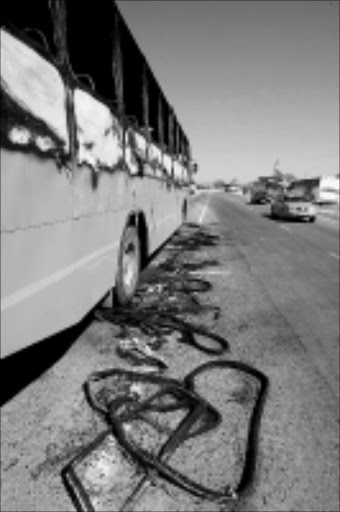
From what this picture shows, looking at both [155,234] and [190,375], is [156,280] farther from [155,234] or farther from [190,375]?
[190,375]

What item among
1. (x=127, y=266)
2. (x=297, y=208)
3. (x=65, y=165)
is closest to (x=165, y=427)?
(x=65, y=165)

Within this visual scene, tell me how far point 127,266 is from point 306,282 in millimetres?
4518

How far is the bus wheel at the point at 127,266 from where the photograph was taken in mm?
5230

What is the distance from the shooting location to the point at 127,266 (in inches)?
223

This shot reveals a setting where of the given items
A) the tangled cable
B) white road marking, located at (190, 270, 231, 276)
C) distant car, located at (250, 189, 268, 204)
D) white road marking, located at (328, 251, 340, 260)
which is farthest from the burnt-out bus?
distant car, located at (250, 189, 268, 204)

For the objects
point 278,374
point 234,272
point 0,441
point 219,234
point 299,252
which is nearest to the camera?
point 0,441

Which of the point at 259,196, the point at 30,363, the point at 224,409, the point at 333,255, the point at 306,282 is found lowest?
the point at 224,409

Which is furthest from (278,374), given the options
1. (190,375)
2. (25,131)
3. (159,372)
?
(25,131)

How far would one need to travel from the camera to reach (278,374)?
163 inches

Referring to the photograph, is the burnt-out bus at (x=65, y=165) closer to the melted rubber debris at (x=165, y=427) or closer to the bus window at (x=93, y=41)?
the bus window at (x=93, y=41)

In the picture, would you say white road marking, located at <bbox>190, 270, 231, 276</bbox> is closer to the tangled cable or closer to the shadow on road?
A: the shadow on road

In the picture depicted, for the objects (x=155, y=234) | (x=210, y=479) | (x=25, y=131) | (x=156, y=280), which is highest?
(x=25, y=131)

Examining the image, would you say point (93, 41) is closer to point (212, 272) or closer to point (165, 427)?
point (165, 427)

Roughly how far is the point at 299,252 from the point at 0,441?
1083cm
